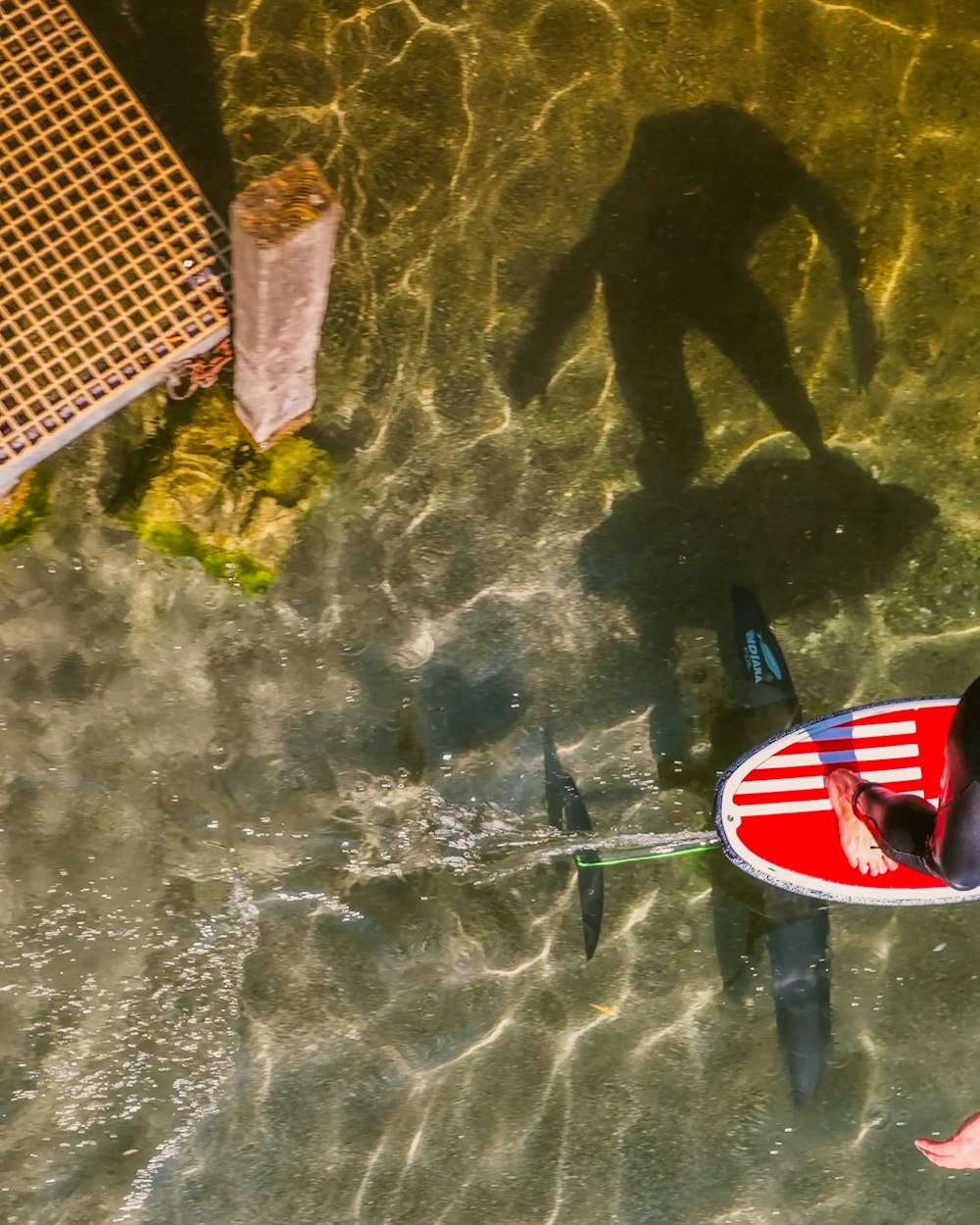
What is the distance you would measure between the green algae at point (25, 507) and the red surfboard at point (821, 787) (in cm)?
340

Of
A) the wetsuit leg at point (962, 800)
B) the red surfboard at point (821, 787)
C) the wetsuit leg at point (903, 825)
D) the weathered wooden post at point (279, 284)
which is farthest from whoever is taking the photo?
the red surfboard at point (821, 787)

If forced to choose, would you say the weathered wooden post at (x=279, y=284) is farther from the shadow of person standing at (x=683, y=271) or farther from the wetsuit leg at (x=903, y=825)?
the wetsuit leg at (x=903, y=825)

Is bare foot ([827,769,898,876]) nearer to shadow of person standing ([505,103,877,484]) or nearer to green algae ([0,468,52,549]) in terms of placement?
shadow of person standing ([505,103,877,484])

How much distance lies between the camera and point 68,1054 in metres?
4.09

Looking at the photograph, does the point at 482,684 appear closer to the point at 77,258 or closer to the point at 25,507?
the point at 25,507

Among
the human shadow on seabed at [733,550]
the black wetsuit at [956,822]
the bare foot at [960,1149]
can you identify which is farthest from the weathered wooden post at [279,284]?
the bare foot at [960,1149]

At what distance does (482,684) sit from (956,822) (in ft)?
6.75

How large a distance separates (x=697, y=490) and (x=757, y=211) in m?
1.39

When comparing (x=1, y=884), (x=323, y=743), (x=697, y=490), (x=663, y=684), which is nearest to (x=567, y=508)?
(x=697, y=490)

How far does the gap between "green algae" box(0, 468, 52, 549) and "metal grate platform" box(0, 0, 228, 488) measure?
0.22 m

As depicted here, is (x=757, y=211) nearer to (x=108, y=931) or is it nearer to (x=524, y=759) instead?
(x=524, y=759)

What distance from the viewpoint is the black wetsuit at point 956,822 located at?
2.71 meters

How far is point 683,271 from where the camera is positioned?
161 inches

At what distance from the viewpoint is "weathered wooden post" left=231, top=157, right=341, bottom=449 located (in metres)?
2.54
